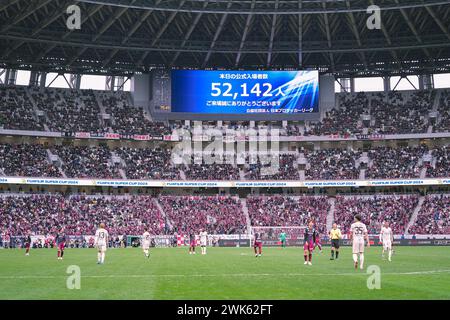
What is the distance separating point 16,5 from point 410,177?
4993 cm

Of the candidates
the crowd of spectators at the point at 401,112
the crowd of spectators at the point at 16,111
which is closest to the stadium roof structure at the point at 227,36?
the crowd of spectators at the point at 16,111

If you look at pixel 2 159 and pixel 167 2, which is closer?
pixel 167 2

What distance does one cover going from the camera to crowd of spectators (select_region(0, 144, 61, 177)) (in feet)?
226

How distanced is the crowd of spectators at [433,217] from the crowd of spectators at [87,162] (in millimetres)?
36663

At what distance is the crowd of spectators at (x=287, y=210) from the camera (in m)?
70.5

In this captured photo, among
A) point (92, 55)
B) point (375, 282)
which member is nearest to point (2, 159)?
point (92, 55)

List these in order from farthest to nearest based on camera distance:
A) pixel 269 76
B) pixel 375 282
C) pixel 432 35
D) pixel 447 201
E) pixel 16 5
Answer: pixel 269 76 < pixel 447 201 < pixel 432 35 < pixel 16 5 < pixel 375 282

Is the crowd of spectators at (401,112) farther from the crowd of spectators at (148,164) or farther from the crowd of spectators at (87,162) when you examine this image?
the crowd of spectators at (87,162)

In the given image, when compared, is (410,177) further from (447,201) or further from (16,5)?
(16,5)

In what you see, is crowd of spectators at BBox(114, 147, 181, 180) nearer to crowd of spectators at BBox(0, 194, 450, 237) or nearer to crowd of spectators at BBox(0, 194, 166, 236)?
crowd of spectators at BBox(0, 194, 450, 237)

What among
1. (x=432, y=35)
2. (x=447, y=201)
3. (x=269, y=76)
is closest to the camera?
(x=432, y=35)

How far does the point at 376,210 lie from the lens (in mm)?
71750

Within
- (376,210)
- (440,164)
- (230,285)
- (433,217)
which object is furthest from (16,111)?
(230,285)

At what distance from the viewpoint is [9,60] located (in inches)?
2783
